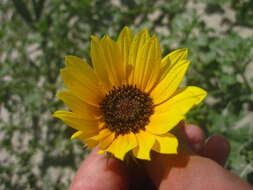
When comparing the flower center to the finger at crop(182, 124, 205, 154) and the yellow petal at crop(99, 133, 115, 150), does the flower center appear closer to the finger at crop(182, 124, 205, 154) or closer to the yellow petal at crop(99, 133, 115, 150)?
the yellow petal at crop(99, 133, 115, 150)

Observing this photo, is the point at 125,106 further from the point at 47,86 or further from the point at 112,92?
the point at 47,86

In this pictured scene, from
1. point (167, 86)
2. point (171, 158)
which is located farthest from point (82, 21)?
point (171, 158)

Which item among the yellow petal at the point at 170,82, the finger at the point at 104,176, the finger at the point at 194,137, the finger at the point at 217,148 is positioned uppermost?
the yellow petal at the point at 170,82

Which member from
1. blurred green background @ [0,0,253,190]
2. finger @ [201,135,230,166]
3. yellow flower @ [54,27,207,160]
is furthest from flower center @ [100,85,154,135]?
blurred green background @ [0,0,253,190]

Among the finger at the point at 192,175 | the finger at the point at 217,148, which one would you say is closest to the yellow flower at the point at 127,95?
the finger at the point at 192,175

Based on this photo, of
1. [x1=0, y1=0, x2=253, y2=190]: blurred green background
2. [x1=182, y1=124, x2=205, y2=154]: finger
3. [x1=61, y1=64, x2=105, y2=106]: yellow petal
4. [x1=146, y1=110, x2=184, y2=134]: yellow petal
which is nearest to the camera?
[x1=146, y1=110, x2=184, y2=134]: yellow petal

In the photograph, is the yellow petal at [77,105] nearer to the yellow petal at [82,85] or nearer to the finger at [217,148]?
the yellow petal at [82,85]

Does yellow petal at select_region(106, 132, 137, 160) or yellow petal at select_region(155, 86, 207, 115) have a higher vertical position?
yellow petal at select_region(155, 86, 207, 115)

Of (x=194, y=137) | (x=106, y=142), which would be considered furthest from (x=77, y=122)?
(x=194, y=137)
